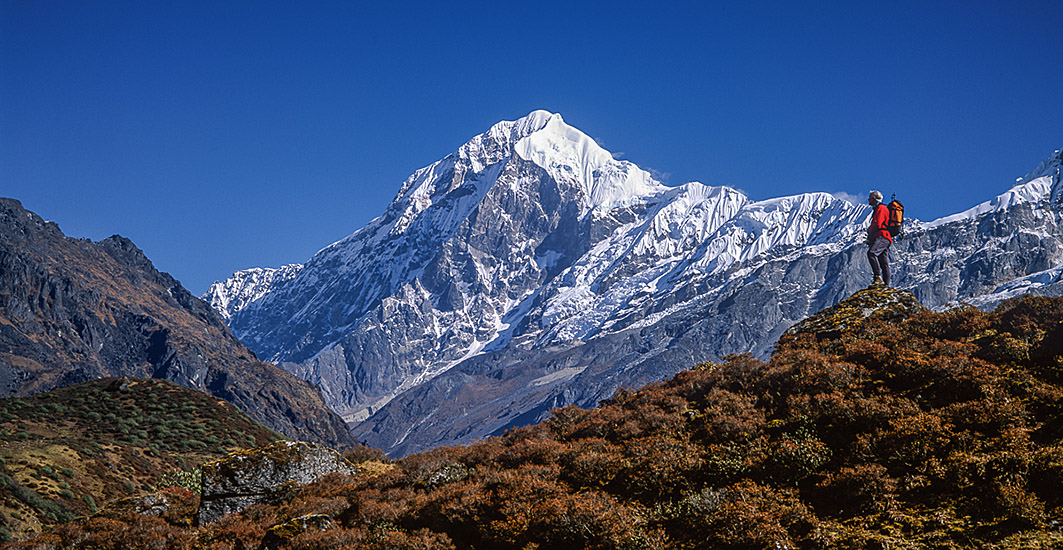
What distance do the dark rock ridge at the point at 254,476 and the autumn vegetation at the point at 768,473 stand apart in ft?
2.20

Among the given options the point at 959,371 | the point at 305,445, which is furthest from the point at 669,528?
the point at 305,445

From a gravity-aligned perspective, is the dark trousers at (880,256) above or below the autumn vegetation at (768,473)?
above

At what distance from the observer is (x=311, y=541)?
15945 millimetres

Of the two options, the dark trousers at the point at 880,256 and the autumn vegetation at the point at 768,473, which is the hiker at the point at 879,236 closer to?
the dark trousers at the point at 880,256

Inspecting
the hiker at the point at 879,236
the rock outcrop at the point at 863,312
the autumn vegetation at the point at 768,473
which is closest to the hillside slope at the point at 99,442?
the autumn vegetation at the point at 768,473

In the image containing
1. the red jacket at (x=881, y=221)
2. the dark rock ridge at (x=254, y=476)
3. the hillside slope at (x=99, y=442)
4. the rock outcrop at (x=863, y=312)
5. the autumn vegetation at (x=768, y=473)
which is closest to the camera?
the autumn vegetation at (x=768, y=473)

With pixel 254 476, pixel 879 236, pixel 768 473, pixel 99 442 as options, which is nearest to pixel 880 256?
pixel 879 236

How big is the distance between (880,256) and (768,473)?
1967 centimetres

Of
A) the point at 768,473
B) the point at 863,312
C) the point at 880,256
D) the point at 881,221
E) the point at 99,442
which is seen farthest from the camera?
the point at 99,442

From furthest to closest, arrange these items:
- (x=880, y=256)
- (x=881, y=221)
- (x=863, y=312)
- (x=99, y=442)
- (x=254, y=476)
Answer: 1. (x=99, y=442)
2. (x=880, y=256)
3. (x=881, y=221)
4. (x=863, y=312)
5. (x=254, y=476)

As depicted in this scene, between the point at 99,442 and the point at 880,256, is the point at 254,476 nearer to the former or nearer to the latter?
the point at 880,256

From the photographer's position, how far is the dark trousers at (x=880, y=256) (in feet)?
102

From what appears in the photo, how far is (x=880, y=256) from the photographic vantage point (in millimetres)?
32062

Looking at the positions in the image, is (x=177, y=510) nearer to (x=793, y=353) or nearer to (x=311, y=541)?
(x=311, y=541)
